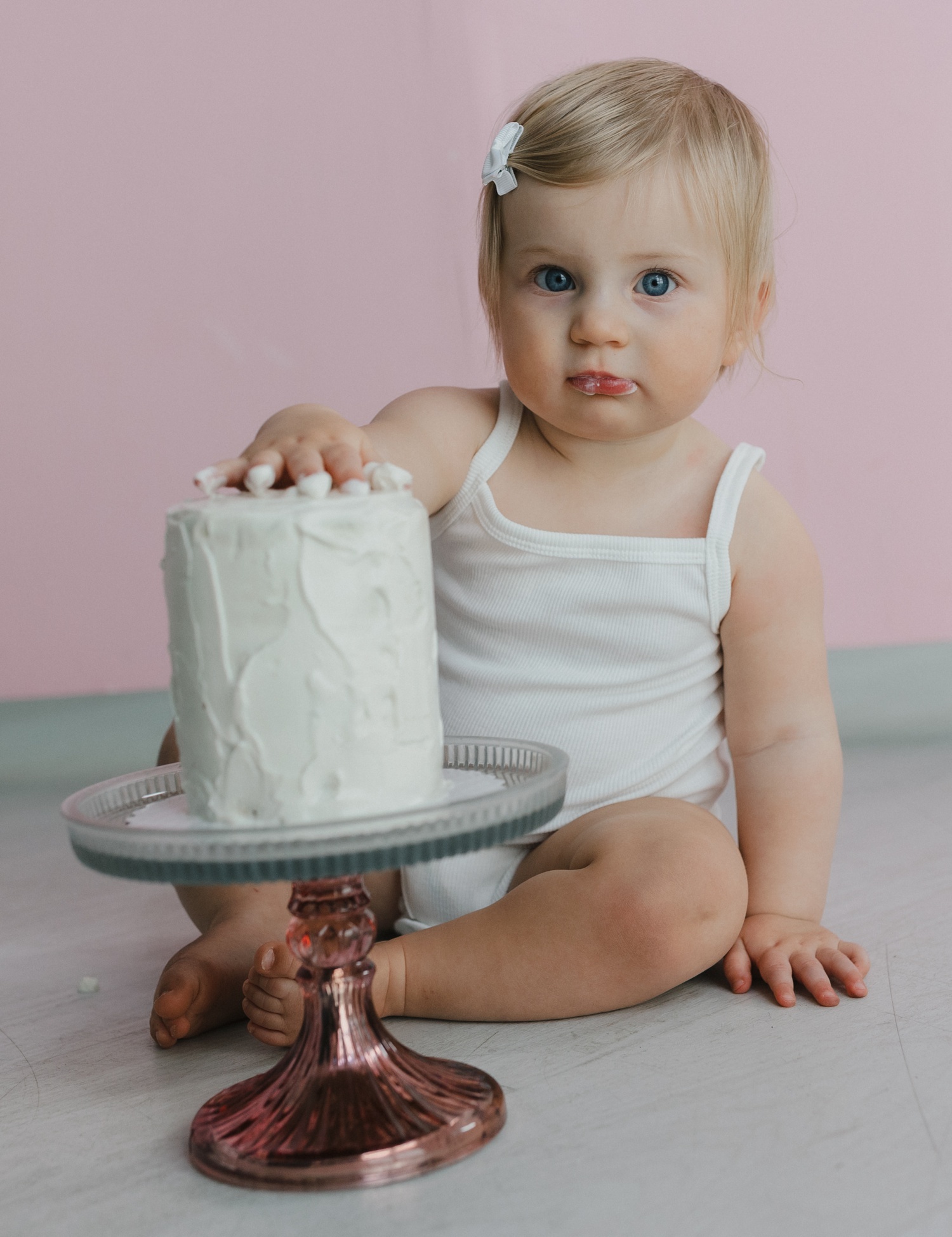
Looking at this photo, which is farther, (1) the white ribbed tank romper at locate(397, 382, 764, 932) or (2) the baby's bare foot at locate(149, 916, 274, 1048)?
(1) the white ribbed tank romper at locate(397, 382, 764, 932)

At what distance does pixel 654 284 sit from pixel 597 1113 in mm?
539

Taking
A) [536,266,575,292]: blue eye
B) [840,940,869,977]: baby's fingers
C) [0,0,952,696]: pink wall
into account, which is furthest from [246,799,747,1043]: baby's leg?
[0,0,952,696]: pink wall

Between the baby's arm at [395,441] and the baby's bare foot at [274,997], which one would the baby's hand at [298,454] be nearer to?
the baby's arm at [395,441]

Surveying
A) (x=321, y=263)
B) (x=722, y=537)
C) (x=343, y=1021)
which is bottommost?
(x=343, y=1021)

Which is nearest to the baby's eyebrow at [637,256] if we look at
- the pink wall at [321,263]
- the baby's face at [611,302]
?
the baby's face at [611,302]

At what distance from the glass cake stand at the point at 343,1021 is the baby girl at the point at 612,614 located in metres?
0.14

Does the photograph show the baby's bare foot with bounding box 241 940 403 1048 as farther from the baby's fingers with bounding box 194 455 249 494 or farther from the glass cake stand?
the baby's fingers with bounding box 194 455 249 494

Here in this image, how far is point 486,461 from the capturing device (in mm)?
1092

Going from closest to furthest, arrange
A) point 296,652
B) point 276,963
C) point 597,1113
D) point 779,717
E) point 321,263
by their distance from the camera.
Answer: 1. point 296,652
2. point 597,1113
3. point 276,963
4. point 779,717
5. point 321,263

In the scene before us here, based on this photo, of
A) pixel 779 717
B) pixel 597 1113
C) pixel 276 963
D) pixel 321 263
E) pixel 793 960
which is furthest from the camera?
pixel 321 263

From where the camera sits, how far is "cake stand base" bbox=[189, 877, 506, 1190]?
72cm

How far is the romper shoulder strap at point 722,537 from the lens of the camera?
3.55 ft

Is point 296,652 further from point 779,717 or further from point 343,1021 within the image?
point 779,717

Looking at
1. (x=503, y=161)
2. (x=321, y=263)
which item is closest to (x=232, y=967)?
(x=503, y=161)
